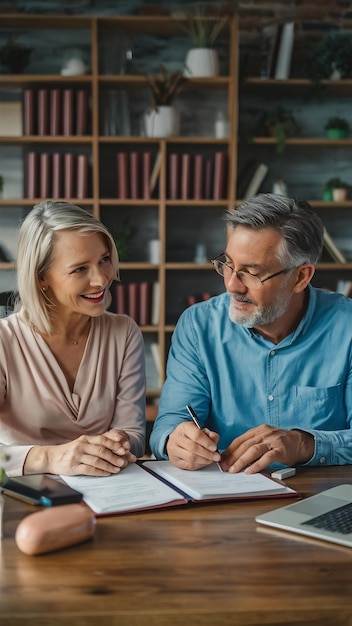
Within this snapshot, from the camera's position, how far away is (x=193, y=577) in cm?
110

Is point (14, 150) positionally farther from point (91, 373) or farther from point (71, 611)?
point (71, 611)

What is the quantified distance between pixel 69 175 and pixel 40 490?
3.34 m

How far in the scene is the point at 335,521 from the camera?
1303 mm

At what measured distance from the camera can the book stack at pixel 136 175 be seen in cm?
457

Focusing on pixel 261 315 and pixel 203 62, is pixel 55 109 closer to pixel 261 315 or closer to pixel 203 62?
pixel 203 62

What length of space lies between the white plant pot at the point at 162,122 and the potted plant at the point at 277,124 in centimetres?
54

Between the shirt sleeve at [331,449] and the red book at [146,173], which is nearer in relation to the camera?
the shirt sleeve at [331,449]

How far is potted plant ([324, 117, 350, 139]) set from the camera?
4.70 metres

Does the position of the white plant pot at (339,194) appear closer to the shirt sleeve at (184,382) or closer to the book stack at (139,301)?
the book stack at (139,301)

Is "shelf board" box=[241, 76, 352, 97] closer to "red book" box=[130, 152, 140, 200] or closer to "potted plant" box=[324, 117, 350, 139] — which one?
"potted plant" box=[324, 117, 350, 139]

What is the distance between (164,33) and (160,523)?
397cm

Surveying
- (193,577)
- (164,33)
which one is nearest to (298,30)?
(164,33)

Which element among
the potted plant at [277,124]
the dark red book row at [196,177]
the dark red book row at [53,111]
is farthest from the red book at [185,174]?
the dark red book row at [53,111]

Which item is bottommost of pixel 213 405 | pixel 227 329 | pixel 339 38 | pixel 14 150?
pixel 213 405
